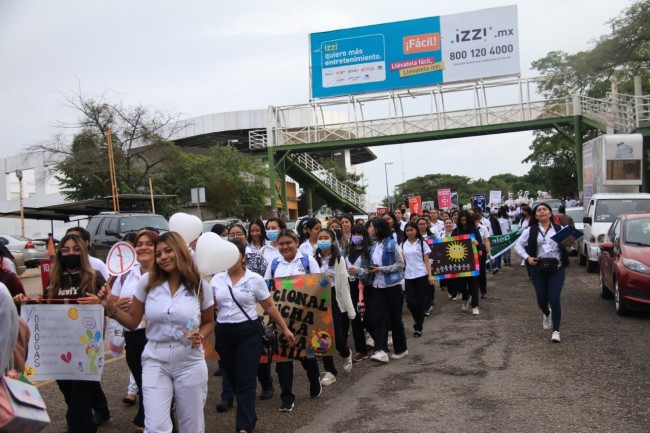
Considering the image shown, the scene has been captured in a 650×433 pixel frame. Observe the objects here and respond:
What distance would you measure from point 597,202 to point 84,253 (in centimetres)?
1557

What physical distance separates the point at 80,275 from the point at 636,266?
8.32 metres

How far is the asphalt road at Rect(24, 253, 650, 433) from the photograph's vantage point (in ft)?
19.9

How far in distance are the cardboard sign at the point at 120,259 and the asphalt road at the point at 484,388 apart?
5.18 ft

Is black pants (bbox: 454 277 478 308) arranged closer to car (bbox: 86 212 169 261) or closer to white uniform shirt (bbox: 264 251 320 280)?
white uniform shirt (bbox: 264 251 320 280)

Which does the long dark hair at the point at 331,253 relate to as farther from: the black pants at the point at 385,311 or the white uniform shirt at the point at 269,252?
the black pants at the point at 385,311

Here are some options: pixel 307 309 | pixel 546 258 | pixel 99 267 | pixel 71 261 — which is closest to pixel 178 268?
pixel 71 261

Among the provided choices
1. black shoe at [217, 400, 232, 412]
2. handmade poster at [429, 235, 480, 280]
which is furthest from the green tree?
black shoe at [217, 400, 232, 412]

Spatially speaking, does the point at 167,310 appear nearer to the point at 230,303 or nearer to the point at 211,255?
the point at 211,255

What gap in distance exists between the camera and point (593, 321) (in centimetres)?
1077

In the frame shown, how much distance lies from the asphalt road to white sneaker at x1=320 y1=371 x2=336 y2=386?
7 cm

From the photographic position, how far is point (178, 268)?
4730mm

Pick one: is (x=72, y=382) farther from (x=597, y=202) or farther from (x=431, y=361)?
(x=597, y=202)

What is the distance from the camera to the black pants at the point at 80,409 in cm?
534

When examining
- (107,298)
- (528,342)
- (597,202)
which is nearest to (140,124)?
(597,202)
